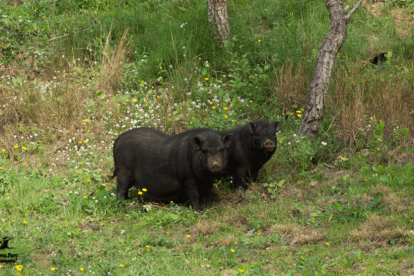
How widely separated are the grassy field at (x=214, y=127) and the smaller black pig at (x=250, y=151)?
22cm

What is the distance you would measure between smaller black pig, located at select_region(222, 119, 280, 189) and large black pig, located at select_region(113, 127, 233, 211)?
8.9 inches

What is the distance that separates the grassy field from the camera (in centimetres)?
503

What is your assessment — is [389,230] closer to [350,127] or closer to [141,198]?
[350,127]

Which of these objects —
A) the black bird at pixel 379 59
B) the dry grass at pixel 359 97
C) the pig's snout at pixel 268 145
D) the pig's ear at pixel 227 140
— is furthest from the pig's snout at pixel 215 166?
the black bird at pixel 379 59

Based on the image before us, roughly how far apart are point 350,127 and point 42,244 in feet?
16.0

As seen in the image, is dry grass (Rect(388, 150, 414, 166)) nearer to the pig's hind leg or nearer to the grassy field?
the grassy field

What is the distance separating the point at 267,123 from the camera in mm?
6625

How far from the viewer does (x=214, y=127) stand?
8.12 m

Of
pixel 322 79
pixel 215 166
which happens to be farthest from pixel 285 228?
pixel 322 79

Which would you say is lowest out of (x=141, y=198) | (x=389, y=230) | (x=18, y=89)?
(x=141, y=198)

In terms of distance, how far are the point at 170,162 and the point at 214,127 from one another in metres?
1.89

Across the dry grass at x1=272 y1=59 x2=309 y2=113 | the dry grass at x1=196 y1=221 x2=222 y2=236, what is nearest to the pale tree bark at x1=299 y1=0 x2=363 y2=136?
the dry grass at x1=272 y1=59 x2=309 y2=113

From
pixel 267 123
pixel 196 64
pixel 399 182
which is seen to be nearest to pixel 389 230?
pixel 399 182

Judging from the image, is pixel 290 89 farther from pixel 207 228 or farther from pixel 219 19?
pixel 207 228
